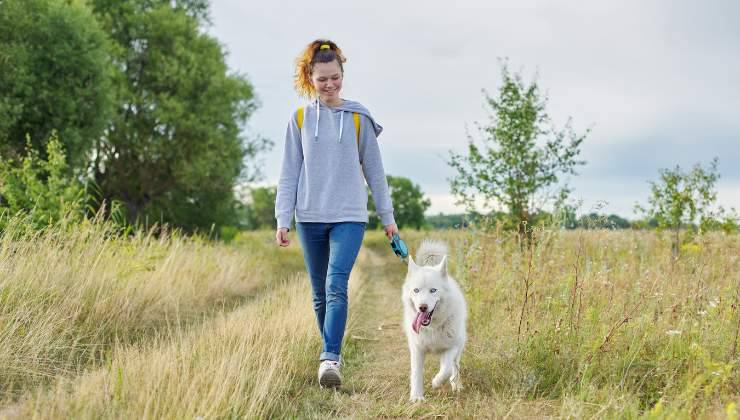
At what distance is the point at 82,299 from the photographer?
5.71 meters

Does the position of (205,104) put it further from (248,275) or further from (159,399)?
(159,399)

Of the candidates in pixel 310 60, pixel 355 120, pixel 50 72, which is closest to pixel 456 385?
pixel 355 120

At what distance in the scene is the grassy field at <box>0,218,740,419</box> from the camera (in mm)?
3404

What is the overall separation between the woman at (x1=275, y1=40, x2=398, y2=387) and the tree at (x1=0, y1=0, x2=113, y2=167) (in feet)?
46.9

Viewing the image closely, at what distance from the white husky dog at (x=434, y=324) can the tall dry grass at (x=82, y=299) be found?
6.24 ft

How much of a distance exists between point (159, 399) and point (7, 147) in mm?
14139

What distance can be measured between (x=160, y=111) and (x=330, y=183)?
63.6 ft

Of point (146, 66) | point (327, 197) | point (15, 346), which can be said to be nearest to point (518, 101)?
point (327, 197)

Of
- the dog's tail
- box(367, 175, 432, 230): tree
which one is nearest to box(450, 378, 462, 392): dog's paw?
the dog's tail

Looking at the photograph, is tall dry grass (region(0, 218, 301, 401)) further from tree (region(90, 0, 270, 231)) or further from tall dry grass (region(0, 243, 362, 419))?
tree (region(90, 0, 270, 231))

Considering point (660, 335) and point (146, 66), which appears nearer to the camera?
point (660, 335)

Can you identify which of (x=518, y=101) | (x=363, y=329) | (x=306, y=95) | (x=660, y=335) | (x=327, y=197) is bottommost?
(x=363, y=329)

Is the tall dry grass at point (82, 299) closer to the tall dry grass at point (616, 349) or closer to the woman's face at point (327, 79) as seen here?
the woman's face at point (327, 79)

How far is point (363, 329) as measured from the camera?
22.3 ft
